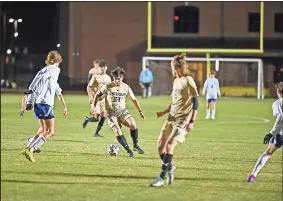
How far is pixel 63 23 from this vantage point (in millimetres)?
43094

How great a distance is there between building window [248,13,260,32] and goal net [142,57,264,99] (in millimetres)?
2127

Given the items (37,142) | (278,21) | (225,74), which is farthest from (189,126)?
(278,21)

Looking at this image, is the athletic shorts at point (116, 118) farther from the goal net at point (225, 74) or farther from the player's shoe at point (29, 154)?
the goal net at point (225, 74)

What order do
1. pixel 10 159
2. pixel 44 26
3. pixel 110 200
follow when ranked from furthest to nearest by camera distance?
pixel 44 26 → pixel 10 159 → pixel 110 200

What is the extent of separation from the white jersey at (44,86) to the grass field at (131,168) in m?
1.10

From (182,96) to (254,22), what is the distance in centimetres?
3237

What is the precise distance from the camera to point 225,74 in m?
40.4

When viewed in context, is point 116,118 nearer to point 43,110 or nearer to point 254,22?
point 43,110

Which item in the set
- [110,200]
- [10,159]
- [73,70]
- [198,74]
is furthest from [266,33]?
[110,200]

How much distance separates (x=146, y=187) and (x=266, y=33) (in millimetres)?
32731

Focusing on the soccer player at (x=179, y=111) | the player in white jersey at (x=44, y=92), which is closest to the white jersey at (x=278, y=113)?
the soccer player at (x=179, y=111)

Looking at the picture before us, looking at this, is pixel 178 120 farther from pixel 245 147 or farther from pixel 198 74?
pixel 198 74

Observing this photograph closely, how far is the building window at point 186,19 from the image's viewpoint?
4194 centimetres

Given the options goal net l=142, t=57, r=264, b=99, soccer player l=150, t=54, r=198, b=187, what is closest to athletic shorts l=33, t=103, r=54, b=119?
soccer player l=150, t=54, r=198, b=187
